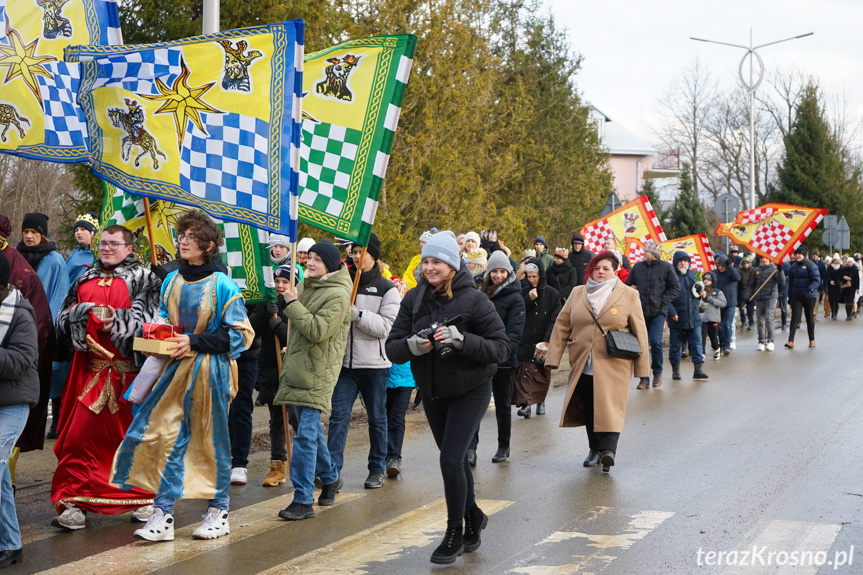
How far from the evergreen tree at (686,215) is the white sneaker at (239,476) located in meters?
43.9

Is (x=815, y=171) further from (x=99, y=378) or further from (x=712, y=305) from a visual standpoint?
(x=99, y=378)

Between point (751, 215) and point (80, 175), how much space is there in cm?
1405

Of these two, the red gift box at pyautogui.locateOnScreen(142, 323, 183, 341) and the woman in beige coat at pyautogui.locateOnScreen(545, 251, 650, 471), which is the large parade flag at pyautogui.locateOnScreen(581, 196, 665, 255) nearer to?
A: the woman in beige coat at pyautogui.locateOnScreen(545, 251, 650, 471)

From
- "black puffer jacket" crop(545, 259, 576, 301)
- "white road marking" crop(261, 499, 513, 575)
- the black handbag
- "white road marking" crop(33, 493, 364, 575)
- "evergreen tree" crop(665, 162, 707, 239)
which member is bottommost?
"white road marking" crop(261, 499, 513, 575)

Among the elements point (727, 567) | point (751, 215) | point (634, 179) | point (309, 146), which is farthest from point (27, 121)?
point (634, 179)

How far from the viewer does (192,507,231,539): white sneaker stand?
638 cm

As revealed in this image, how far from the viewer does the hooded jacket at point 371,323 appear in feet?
25.9

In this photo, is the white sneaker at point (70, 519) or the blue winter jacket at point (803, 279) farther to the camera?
the blue winter jacket at point (803, 279)

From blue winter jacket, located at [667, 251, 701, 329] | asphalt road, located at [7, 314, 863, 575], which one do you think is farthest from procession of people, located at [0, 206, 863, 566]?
blue winter jacket, located at [667, 251, 701, 329]

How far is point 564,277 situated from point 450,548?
35.0ft

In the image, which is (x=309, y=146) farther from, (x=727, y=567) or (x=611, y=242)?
(x=611, y=242)

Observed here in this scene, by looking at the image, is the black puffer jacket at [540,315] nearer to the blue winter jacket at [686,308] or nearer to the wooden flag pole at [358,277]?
the wooden flag pole at [358,277]

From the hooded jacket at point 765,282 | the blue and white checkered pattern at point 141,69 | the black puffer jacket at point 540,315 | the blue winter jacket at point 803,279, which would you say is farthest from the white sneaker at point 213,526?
the blue winter jacket at point 803,279

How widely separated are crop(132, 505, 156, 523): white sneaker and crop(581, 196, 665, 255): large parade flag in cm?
1442
